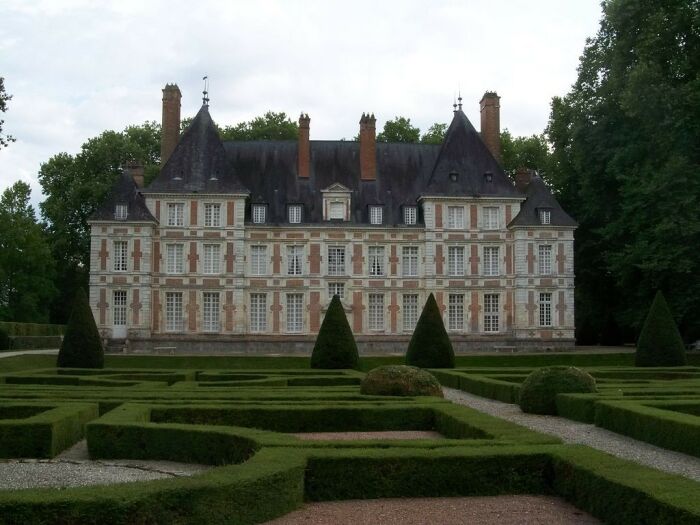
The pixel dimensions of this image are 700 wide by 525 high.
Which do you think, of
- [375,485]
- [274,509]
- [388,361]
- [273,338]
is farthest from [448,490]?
[273,338]

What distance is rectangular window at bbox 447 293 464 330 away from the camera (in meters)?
32.2

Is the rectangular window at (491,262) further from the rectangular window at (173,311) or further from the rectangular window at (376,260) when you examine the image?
the rectangular window at (173,311)

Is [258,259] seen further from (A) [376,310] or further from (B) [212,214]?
(A) [376,310]

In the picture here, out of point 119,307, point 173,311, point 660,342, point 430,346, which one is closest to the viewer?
point 660,342

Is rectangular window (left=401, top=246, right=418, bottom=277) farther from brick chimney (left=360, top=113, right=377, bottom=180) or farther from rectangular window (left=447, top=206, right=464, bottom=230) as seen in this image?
brick chimney (left=360, top=113, right=377, bottom=180)

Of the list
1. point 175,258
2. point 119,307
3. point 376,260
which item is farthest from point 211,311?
point 376,260

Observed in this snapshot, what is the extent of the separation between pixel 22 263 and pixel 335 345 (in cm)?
2368

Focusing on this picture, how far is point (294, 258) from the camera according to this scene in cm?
3262

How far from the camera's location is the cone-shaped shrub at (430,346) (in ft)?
68.8

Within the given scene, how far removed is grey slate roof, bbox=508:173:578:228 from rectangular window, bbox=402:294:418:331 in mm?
4735

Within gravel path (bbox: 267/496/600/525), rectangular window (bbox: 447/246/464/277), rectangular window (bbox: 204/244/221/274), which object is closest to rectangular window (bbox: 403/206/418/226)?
rectangular window (bbox: 447/246/464/277)

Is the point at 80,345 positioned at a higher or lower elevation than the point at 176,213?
lower

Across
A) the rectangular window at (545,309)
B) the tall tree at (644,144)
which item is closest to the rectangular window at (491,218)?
the rectangular window at (545,309)

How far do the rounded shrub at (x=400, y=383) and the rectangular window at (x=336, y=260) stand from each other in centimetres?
1958
